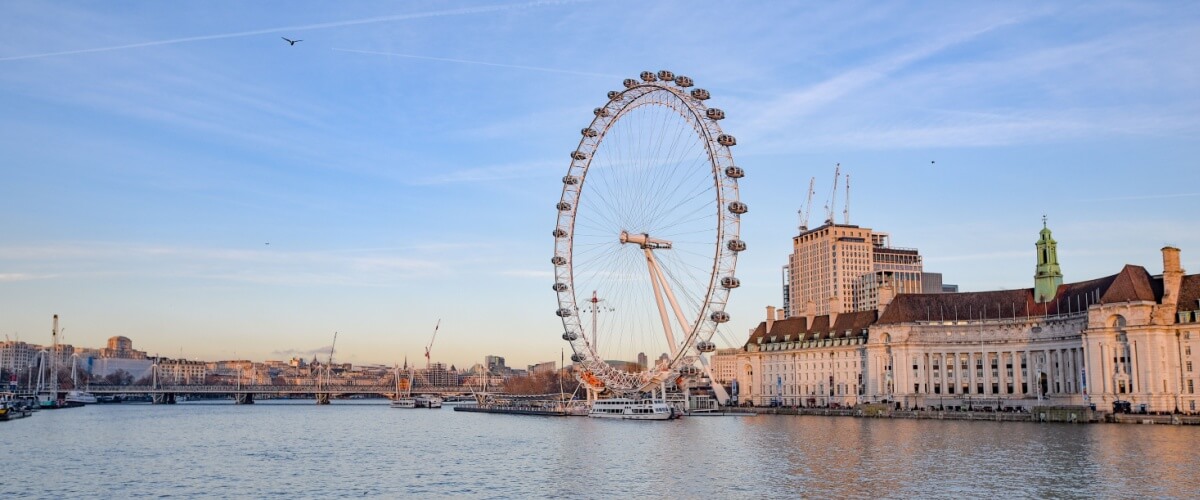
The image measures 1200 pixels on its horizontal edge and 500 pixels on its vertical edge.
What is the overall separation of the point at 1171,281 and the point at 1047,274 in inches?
1077

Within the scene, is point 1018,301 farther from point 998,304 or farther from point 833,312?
point 833,312

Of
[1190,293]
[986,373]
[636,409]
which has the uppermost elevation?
[1190,293]

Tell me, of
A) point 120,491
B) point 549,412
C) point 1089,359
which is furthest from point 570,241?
point 120,491

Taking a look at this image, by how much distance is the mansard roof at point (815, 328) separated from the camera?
166875 mm

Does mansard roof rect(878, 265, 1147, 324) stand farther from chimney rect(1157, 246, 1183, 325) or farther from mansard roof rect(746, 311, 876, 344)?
mansard roof rect(746, 311, 876, 344)

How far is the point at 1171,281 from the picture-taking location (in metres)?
119

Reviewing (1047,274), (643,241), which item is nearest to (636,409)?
(643,241)

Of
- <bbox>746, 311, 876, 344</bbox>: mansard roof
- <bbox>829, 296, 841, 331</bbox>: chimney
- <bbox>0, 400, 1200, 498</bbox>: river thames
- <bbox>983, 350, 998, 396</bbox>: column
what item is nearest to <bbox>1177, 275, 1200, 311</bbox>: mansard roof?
<bbox>0, 400, 1200, 498</bbox>: river thames

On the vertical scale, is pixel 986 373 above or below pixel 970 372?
below

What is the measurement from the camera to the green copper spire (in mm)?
146125

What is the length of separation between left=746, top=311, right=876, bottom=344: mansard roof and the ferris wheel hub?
58.3m

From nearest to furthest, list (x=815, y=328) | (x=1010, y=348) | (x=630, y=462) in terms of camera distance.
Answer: (x=630, y=462) → (x=1010, y=348) → (x=815, y=328)

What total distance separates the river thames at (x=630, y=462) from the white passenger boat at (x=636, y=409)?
26149 mm

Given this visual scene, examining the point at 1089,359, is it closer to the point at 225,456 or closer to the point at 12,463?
the point at 225,456
